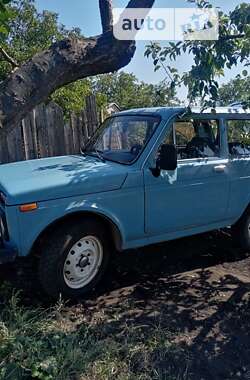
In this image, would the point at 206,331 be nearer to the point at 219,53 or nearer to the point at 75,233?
→ the point at 75,233

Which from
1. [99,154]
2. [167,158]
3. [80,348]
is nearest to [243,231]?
[167,158]

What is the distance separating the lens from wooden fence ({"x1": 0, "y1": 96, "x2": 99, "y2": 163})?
20.3ft

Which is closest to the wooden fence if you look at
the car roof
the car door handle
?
the car roof

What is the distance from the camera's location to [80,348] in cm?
286

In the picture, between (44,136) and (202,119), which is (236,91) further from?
(44,136)

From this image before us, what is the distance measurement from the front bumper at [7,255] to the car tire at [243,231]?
2975mm

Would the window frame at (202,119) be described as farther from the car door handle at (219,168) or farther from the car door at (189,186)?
the car door handle at (219,168)

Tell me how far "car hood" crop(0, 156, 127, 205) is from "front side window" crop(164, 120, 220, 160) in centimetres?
74

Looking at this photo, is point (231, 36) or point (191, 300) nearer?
point (231, 36)

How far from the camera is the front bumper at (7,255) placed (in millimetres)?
3297

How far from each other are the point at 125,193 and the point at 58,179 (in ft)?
2.28

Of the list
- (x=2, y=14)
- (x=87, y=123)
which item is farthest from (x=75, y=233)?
(x=87, y=123)

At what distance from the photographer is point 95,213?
372cm

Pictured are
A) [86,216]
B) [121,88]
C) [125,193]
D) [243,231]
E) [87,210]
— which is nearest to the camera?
[87,210]
